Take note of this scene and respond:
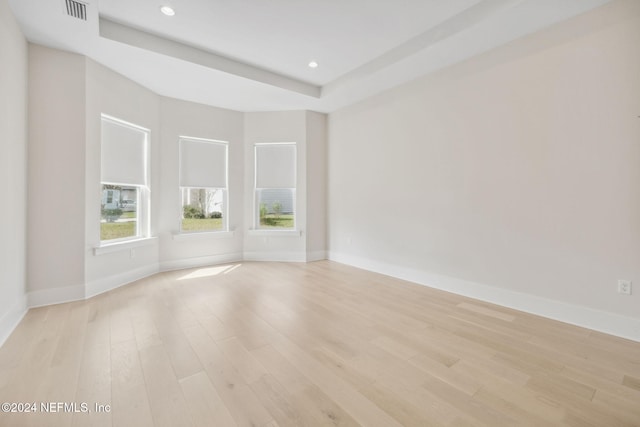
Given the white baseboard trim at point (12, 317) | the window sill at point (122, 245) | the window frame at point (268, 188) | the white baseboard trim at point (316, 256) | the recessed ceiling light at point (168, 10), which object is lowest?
the white baseboard trim at point (12, 317)

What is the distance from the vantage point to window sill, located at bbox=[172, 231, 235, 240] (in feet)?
15.5

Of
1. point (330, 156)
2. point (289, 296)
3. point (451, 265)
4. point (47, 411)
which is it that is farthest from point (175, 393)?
point (330, 156)

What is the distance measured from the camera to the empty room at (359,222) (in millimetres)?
1733

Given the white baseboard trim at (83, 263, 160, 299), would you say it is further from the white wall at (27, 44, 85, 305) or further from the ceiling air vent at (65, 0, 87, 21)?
the ceiling air vent at (65, 0, 87, 21)

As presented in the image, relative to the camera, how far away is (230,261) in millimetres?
5301

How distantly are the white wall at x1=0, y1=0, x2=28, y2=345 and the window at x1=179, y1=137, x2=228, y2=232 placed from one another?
207 centimetres

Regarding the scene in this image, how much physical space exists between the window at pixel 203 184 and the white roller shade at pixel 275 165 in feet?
2.15

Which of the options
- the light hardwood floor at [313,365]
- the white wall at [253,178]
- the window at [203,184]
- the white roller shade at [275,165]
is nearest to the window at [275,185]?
the white roller shade at [275,165]

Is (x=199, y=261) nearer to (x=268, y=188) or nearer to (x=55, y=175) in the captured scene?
(x=268, y=188)

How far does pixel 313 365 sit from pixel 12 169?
3303mm

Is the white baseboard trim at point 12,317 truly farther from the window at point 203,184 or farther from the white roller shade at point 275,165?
the white roller shade at point 275,165

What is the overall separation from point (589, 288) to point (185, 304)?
4.10 metres

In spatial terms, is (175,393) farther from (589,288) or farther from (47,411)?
(589,288)

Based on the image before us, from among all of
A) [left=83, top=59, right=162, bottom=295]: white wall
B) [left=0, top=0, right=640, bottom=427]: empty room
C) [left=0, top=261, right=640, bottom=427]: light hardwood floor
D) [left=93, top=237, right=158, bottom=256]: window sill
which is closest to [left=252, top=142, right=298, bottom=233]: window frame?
[left=0, top=0, right=640, bottom=427]: empty room
